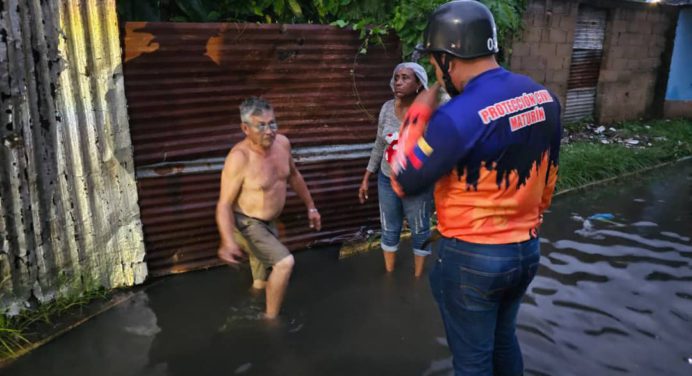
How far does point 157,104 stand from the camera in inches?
166

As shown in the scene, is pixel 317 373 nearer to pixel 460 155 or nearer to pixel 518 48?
pixel 460 155

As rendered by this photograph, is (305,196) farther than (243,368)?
Yes

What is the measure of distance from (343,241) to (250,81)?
184 centimetres

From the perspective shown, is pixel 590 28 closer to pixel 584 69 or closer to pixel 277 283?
pixel 584 69

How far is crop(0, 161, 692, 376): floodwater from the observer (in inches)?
133

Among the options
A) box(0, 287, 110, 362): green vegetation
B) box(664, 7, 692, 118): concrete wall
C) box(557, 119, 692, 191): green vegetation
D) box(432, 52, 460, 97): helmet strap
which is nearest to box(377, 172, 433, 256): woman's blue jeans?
box(432, 52, 460, 97): helmet strap

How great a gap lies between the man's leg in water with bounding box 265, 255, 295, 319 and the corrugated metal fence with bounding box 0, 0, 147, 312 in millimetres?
1380

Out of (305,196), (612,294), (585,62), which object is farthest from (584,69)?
(305,196)

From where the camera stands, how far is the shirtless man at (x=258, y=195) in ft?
12.1

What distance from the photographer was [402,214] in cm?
441

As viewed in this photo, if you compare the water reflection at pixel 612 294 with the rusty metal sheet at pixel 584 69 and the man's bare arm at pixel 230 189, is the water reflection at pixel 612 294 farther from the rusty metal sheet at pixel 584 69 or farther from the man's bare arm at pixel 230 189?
the rusty metal sheet at pixel 584 69

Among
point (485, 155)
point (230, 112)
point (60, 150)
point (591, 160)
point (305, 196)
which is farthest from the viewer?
point (591, 160)

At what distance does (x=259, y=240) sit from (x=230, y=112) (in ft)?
4.39

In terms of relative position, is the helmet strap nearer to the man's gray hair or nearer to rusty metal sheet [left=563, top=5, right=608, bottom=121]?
the man's gray hair
